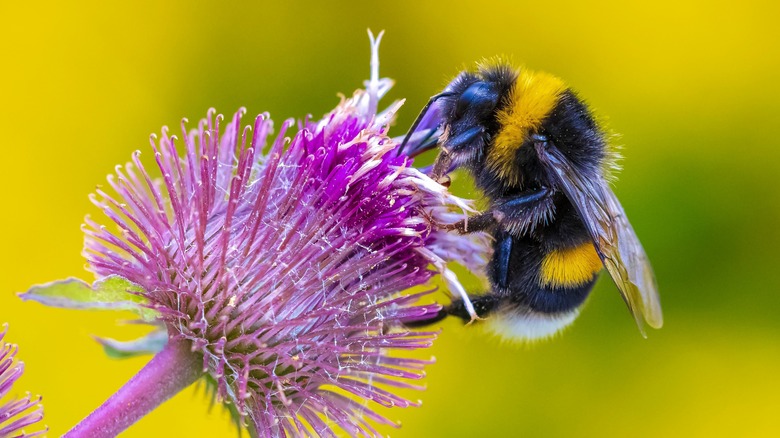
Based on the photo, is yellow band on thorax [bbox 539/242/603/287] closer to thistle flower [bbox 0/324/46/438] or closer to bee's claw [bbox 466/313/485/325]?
bee's claw [bbox 466/313/485/325]

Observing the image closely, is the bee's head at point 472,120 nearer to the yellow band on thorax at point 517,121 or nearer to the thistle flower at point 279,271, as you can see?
the yellow band on thorax at point 517,121

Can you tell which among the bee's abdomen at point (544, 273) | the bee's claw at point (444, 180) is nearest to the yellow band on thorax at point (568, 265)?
the bee's abdomen at point (544, 273)

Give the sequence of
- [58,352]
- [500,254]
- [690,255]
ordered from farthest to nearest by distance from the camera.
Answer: [690,255]
[58,352]
[500,254]

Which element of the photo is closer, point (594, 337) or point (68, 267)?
point (68, 267)

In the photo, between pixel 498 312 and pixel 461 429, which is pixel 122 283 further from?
pixel 461 429

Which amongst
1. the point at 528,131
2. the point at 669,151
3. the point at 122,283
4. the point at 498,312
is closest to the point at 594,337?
the point at 669,151

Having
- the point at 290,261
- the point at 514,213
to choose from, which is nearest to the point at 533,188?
the point at 514,213
